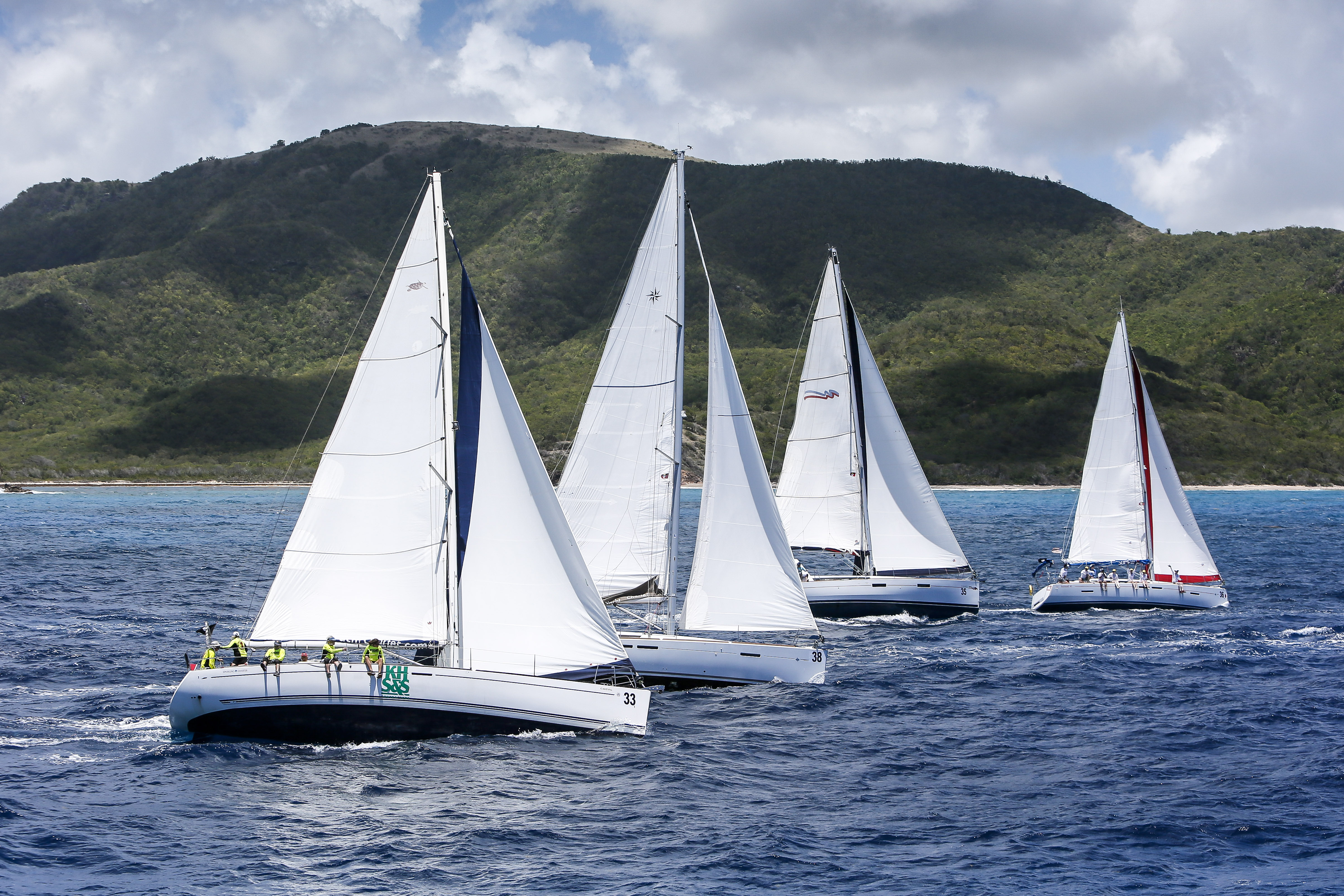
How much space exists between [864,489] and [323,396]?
47.1 meters

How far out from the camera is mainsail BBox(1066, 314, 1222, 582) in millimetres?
41219

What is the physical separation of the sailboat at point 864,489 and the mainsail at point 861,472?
3cm

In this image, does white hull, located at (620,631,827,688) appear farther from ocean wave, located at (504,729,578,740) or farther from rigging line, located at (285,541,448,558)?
rigging line, located at (285,541,448,558)

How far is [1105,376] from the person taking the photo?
42.9 m

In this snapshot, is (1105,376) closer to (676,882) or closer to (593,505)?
(593,505)

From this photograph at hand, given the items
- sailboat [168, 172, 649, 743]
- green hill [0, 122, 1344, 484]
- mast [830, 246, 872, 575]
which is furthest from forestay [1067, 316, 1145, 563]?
green hill [0, 122, 1344, 484]

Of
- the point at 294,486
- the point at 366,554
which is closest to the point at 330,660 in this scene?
the point at 366,554

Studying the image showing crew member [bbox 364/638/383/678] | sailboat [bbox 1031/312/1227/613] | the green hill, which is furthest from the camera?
the green hill

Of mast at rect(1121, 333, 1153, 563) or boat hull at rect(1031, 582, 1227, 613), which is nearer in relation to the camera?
boat hull at rect(1031, 582, 1227, 613)

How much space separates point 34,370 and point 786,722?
146 m

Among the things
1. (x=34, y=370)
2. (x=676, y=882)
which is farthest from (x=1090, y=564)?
(x=34, y=370)

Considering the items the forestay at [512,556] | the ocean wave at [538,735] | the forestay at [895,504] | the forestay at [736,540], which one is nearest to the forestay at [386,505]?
the forestay at [512,556]

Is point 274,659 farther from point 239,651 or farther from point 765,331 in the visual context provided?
point 765,331

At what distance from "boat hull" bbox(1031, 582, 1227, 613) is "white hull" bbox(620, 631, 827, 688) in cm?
1719
